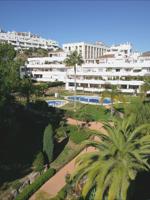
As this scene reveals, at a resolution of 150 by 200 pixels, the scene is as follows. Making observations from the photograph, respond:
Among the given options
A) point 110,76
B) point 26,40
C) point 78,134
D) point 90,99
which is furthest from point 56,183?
point 26,40

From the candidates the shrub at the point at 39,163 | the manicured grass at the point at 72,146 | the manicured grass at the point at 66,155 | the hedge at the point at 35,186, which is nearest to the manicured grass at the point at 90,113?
the manicured grass at the point at 72,146

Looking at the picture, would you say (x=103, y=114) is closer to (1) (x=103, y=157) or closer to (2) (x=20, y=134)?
(2) (x=20, y=134)

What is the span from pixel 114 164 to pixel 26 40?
509 feet

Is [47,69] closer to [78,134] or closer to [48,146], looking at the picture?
[78,134]

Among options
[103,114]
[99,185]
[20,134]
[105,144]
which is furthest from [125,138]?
[103,114]

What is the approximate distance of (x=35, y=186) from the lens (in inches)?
1083

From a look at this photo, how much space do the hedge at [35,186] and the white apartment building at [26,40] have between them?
5199 inches

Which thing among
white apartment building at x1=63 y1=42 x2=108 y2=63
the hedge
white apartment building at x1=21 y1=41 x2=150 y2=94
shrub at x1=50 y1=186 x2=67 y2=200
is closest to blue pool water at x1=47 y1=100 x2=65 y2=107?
white apartment building at x1=21 y1=41 x2=150 y2=94

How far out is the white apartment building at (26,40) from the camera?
158 metres

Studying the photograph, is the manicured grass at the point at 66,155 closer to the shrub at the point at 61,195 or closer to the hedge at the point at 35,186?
the hedge at the point at 35,186

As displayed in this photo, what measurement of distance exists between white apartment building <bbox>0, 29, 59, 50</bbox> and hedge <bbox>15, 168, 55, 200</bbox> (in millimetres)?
132060

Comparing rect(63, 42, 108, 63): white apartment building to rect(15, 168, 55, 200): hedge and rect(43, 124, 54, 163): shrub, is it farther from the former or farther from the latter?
rect(15, 168, 55, 200): hedge

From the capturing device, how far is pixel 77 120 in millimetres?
52375

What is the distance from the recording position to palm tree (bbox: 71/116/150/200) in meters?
18.7
